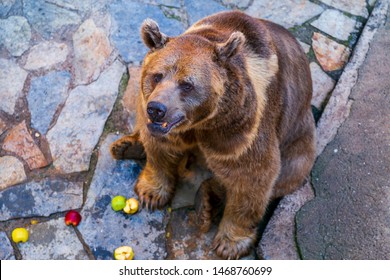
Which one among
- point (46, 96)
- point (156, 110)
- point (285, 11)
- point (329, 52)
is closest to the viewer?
point (156, 110)

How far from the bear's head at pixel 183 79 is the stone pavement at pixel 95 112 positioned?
119cm

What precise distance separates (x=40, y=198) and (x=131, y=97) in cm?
110

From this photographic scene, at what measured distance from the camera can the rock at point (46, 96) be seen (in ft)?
13.9

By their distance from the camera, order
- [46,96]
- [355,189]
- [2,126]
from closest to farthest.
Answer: [355,189]
[2,126]
[46,96]

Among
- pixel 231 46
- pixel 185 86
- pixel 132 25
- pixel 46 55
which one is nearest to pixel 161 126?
pixel 185 86

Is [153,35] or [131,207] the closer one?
[153,35]

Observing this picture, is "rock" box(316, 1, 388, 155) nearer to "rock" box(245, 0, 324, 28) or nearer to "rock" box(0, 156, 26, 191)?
"rock" box(245, 0, 324, 28)

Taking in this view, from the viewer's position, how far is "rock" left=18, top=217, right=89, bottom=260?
143 inches

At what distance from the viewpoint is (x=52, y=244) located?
367cm

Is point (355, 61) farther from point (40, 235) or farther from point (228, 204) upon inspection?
point (40, 235)

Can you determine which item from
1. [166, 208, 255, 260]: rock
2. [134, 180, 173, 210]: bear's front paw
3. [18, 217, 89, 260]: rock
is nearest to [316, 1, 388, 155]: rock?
[166, 208, 255, 260]: rock

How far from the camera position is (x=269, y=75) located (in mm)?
3176

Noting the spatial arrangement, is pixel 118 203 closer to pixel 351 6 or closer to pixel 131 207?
pixel 131 207

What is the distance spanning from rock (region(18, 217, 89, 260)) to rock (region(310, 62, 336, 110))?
230 cm
